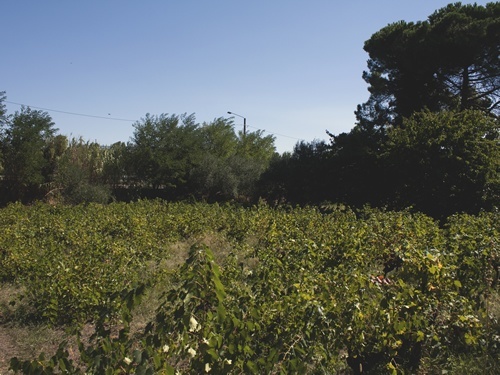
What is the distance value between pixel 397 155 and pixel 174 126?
53.3 feet

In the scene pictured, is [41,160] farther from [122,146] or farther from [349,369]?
[349,369]

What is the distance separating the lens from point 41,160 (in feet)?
73.9

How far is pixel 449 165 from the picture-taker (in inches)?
515

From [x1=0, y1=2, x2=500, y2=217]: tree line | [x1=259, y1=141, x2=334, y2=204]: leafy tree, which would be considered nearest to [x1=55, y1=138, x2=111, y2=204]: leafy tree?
[x1=0, y1=2, x2=500, y2=217]: tree line

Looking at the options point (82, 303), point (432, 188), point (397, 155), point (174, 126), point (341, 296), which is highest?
point (174, 126)

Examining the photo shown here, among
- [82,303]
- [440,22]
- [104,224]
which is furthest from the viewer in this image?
[440,22]

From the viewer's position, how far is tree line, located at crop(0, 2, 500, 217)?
13.2 metres

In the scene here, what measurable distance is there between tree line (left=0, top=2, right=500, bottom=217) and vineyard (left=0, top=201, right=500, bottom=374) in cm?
762

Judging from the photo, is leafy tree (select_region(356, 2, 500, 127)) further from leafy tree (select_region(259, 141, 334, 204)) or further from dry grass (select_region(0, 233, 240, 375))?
dry grass (select_region(0, 233, 240, 375))

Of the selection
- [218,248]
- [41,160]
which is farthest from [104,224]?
[41,160]

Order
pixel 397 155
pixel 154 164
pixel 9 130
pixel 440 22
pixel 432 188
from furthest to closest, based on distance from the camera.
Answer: pixel 154 164
pixel 9 130
pixel 440 22
pixel 397 155
pixel 432 188

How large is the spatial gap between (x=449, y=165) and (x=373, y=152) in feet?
11.6

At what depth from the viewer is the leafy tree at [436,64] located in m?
17.2

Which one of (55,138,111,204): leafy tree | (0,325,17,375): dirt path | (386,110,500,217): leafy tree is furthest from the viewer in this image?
(55,138,111,204): leafy tree
